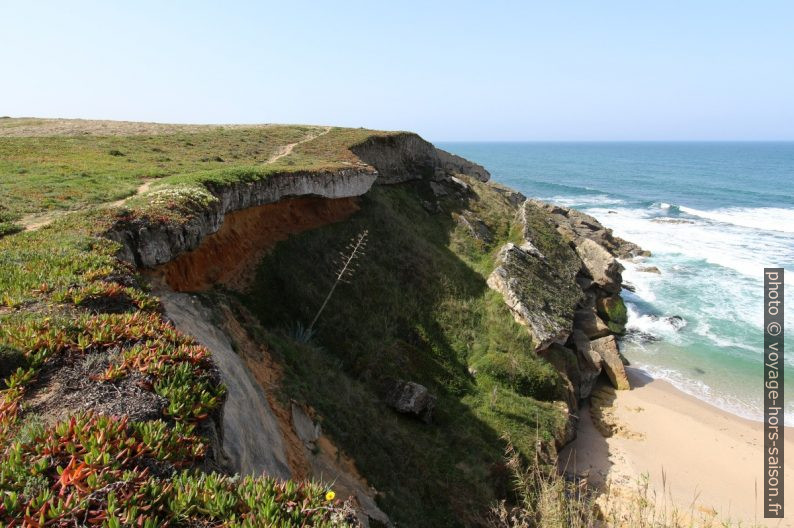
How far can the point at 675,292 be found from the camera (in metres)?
40.0

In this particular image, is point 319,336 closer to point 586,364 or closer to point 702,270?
point 586,364

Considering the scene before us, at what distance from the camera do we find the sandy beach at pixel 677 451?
18453mm

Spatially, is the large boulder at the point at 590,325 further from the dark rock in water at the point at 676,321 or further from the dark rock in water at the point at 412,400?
the dark rock in water at the point at 412,400

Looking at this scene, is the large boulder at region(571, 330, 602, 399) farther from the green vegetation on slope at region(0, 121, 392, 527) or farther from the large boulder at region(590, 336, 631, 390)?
the green vegetation on slope at region(0, 121, 392, 527)

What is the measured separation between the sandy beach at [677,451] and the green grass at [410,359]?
2784mm

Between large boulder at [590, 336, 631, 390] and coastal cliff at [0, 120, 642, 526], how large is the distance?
139mm

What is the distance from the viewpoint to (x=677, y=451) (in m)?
21.2

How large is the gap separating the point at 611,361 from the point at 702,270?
25784 mm

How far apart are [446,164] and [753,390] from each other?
32851 mm

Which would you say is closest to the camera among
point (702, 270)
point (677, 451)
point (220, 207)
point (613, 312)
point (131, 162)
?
point (220, 207)

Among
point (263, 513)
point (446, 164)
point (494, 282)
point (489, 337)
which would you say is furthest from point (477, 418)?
point (446, 164)

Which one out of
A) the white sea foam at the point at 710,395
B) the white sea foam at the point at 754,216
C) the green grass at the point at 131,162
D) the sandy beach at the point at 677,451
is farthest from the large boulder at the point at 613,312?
the white sea foam at the point at 754,216

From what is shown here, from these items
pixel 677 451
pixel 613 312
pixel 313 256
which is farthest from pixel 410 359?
pixel 613 312

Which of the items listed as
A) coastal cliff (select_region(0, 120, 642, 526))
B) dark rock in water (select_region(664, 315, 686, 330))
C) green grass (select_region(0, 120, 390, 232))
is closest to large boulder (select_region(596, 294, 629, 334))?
coastal cliff (select_region(0, 120, 642, 526))
